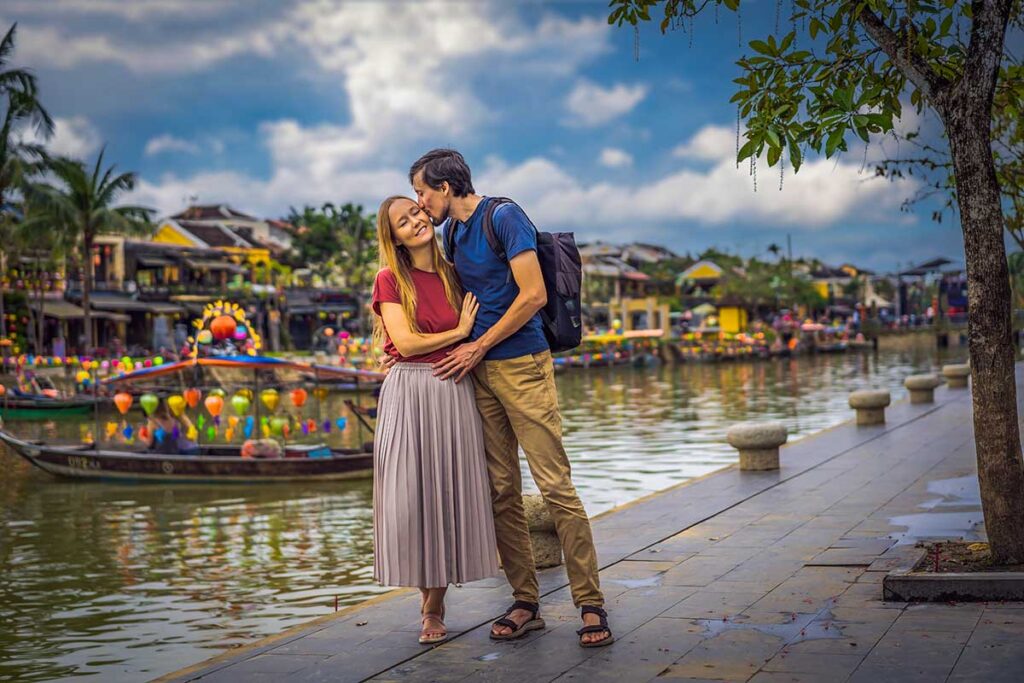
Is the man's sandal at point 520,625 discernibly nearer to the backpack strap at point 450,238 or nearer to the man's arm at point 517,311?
the man's arm at point 517,311

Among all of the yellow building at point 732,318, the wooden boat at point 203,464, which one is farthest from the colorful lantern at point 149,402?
the yellow building at point 732,318

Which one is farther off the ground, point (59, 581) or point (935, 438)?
point (935, 438)

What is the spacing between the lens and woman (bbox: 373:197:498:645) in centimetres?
502

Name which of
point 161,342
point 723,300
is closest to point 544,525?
point 161,342

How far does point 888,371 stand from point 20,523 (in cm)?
4183

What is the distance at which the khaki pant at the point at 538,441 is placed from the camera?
5051 mm

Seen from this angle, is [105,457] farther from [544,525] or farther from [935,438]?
[544,525]

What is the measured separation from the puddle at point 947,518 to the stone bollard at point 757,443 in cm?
204

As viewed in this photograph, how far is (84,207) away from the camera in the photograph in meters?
44.5

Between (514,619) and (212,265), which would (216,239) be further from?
(514,619)

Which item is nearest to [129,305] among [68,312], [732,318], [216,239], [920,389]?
[68,312]

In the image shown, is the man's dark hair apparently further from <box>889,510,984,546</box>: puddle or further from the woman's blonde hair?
<box>889,510,984,546</box>: puddle

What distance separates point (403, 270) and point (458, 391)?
56 centimetres

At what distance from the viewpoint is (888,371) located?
5128 centimetres
